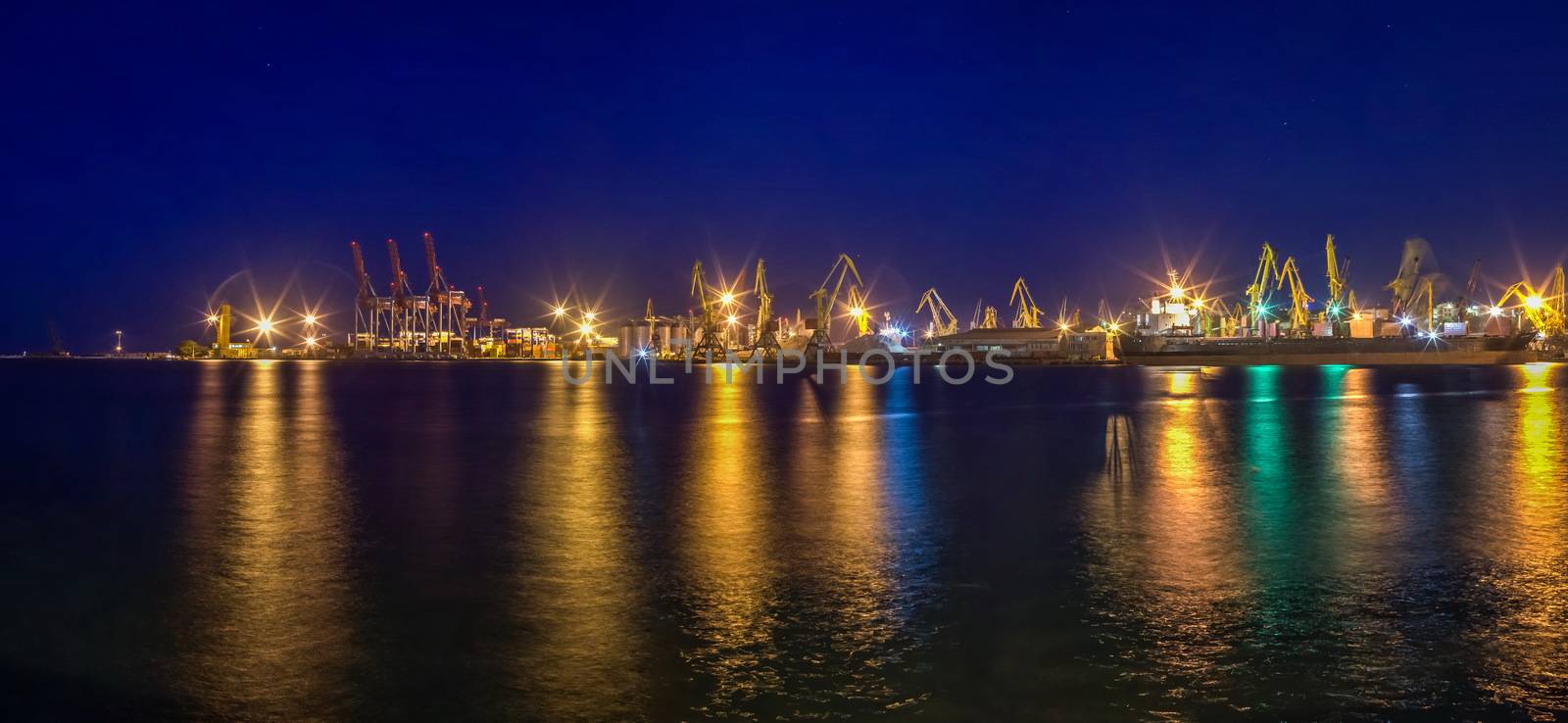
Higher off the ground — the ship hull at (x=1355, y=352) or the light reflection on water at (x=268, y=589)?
the ship hull at (x=1355, y=352)

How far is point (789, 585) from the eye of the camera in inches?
327

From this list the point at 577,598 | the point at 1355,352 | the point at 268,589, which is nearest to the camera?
the point at 577,598

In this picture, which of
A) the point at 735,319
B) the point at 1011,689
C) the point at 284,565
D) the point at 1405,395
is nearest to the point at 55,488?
the point at 284,565

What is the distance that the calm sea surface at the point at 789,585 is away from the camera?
5809 millimetres

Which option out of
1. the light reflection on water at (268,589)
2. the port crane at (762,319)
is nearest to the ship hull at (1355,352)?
the port crane at (762,319)

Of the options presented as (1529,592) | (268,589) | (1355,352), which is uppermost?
(1355,352)

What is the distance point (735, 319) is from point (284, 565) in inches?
6261

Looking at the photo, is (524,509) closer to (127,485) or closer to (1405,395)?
(127,485)

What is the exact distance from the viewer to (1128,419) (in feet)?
98.0

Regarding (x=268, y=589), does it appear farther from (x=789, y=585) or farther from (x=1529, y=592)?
(x=1529, y=592)

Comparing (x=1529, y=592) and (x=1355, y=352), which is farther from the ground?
(x=1355, y=352)

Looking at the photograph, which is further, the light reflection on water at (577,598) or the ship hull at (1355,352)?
the ship hull at (1355,352)

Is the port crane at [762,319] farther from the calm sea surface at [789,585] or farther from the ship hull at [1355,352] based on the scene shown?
the calm sea surface at [789,585]

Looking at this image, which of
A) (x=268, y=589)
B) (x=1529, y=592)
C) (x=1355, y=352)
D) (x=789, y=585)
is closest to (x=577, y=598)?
(x=789, y=585)
